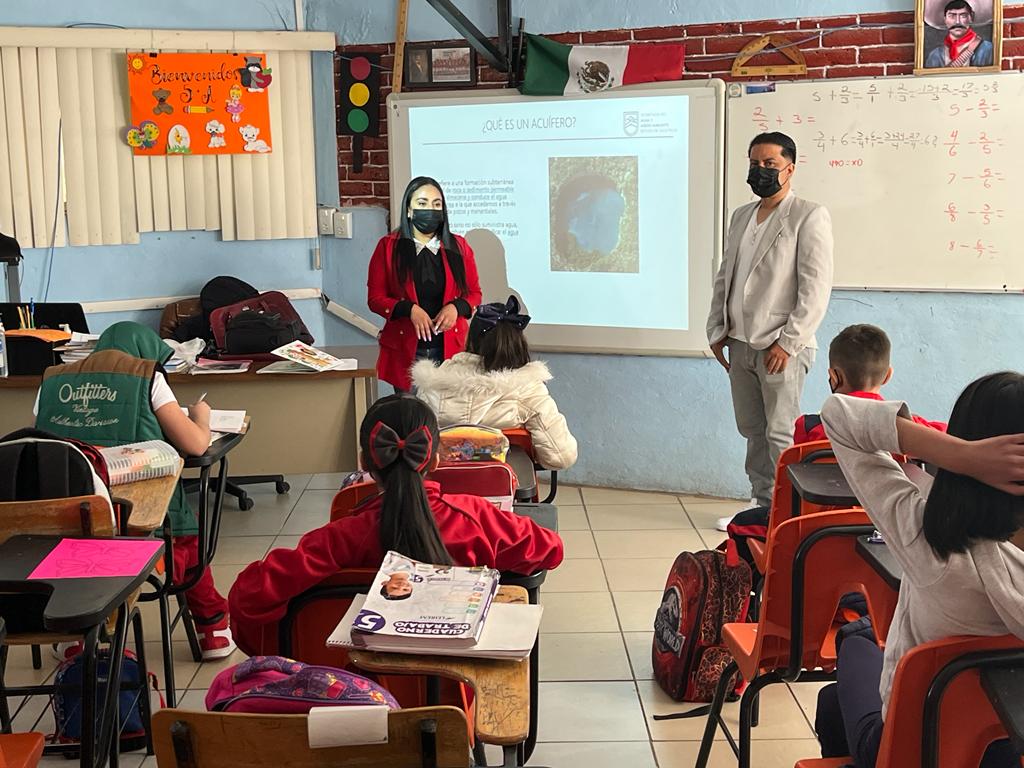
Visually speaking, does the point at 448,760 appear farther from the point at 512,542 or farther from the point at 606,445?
the point at 606,445

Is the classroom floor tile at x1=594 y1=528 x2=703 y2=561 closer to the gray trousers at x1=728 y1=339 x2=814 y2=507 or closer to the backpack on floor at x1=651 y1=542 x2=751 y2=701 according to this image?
the gray trousers at x1=728 y1=339 x2=814 y2=507

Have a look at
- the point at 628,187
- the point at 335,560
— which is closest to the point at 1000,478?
the point at 335,560

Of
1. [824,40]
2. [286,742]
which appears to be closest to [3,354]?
[286,742]

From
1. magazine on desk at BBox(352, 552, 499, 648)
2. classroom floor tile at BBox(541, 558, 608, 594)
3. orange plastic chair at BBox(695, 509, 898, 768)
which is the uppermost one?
magazine on desk at BBox(352, 552, 499, 648)

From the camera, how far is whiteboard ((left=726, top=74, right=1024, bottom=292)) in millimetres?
4504

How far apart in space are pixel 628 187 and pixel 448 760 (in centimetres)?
402

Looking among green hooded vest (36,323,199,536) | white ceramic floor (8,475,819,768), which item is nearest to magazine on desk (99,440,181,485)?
green hooded vest (36,323,199,536)

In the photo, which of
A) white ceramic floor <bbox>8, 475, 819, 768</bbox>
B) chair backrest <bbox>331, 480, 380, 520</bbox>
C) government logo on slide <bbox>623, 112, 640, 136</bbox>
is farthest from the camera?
government logo on slide <bbox>623, 112, 640, 136</bbox>

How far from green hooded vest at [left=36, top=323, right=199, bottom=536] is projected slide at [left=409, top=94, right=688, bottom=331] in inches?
101

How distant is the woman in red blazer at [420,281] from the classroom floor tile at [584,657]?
4.70 ft

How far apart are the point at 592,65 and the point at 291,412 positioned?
2.10 meters

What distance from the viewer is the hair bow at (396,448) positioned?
212 cm

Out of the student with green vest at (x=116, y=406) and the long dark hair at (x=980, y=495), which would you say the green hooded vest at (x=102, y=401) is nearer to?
the student with green vest at (x=116, y=406)

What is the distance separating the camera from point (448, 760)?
1451 millimetres
